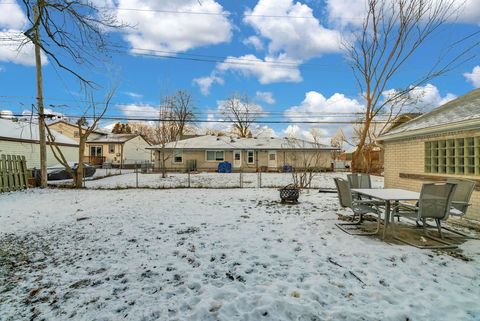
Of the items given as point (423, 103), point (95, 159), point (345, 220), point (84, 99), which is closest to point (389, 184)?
point (345, 220)

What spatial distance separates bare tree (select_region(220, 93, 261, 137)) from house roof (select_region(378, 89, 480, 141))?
34928mm

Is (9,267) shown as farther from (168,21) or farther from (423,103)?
(423,103)

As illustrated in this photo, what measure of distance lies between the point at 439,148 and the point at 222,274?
725cm

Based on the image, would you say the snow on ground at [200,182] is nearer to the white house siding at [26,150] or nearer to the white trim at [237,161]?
the white house siding at [26,150]

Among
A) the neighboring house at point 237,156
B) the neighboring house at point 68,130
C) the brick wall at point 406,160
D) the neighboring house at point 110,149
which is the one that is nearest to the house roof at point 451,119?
the brick wall at point 406,160

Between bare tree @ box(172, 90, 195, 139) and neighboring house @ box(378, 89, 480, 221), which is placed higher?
bare tree @ box(172, 90, 195, 139)

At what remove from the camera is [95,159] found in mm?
32562

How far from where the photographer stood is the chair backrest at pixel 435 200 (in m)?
4.57

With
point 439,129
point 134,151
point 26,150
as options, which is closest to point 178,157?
point 26,150

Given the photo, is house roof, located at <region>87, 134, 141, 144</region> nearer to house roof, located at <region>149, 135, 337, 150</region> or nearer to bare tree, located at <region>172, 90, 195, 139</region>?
bare tree, located at <region>172, 90, 195, 139</region>

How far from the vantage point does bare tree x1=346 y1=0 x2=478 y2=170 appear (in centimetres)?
1020

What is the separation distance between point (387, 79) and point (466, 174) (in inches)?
275

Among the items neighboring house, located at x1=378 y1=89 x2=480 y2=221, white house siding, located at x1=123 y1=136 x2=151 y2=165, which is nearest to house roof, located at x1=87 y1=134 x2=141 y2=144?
white house siding, located at x1=123 y1=136 x2=151 y2=165

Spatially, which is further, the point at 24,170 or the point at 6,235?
the point at 24,170
